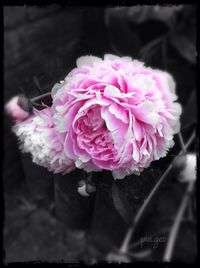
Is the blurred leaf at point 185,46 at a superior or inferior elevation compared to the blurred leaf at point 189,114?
superior

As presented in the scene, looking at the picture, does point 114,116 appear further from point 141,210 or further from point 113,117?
point 141,210

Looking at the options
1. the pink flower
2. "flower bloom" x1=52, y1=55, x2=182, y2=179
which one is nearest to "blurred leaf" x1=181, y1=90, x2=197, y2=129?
"flower bloom" x1=52, y1=55, x2=182, y2=179

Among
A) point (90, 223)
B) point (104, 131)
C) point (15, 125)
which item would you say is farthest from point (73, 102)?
point (90, 223)

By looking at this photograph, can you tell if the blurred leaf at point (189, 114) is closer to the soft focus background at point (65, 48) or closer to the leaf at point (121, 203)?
the soft focus background at point (65, 48)

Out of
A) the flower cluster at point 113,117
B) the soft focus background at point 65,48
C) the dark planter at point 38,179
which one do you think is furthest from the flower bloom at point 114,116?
the soft focus background at point 65,48

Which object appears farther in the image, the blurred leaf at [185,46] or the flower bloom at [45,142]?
the blurred leaf at [185,46]

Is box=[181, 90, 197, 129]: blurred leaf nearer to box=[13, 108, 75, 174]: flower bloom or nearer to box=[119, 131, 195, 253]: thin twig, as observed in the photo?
box=[119, 131, 195, 253]: thin twig

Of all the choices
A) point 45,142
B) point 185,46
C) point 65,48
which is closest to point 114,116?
point 45,142
